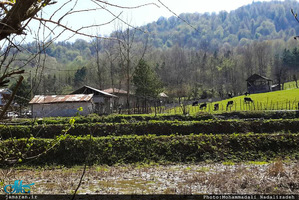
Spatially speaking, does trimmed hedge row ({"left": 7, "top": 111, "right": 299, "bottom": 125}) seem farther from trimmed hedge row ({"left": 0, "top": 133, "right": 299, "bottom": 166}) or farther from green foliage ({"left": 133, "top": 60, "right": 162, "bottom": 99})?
green foliage ({"left": 133, "top": 60, "right": 162, "bottom": 99})

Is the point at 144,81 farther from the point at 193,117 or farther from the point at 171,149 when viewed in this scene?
the point at 171,149

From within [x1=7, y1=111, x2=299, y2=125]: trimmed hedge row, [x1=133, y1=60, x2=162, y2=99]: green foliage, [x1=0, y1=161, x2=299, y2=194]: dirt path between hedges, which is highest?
[x1=133, y1=60, x2=162, y2=99]: green foliage

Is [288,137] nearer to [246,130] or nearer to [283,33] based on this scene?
[246,130]

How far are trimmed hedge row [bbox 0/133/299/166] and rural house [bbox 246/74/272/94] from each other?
41887 mm

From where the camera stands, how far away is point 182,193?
298 inches

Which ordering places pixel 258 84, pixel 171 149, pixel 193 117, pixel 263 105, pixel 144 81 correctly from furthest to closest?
pixel 258 84 < pixel 144 81 < pixel 263 105 < pixel 193 117 < pixel 171 149

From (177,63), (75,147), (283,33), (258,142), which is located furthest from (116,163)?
(283,33)

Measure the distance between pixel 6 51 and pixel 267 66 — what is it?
265ft

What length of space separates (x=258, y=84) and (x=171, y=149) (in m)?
46.4

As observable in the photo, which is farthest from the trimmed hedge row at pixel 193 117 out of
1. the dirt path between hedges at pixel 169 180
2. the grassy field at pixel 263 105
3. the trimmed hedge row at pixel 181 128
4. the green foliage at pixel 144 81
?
the green foliage at pixel 144 81

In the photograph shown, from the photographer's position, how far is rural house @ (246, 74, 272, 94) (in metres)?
54.6

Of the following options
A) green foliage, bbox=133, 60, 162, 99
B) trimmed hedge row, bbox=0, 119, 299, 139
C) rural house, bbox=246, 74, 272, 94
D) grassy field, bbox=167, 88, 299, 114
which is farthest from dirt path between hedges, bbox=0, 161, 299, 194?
rural house, bbox=246, 74, 272, 94

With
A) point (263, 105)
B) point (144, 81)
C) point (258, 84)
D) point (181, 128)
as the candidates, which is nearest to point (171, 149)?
point (181, 128)

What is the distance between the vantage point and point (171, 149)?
1466cm
